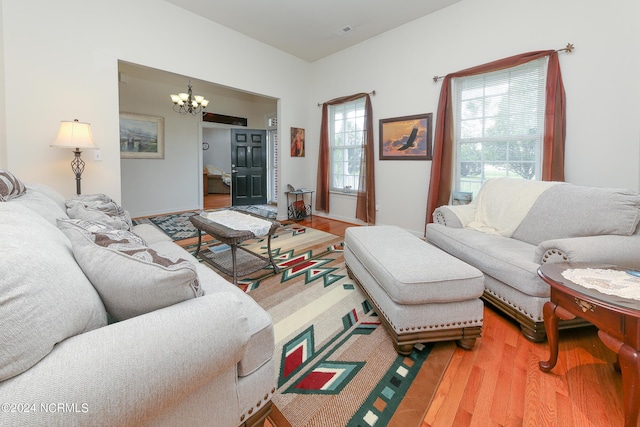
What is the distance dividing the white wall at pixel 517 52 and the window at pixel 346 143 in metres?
0.34

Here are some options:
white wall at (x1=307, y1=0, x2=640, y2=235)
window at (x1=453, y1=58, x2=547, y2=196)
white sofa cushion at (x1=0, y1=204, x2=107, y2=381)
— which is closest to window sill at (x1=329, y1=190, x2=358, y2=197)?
white wall at (x1=307, y1=0, x2=640, y2=235)

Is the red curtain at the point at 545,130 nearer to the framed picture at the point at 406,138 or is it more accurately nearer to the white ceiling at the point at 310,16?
the framed picture at the point at 406,138

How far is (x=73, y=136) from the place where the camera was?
8.83 feet

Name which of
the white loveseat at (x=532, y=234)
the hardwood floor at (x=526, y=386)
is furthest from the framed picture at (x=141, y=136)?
the hardwood floor at (x=526, y=386)

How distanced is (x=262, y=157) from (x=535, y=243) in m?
6.03

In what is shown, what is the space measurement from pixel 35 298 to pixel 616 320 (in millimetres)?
1813

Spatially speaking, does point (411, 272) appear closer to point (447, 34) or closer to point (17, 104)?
point (447, 34)

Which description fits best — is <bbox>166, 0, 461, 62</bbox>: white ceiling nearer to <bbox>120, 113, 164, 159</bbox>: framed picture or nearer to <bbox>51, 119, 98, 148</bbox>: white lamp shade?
<bbox>51, 119, 98, 148</bbox>: white lamp shade

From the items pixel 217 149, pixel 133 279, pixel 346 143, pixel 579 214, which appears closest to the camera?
pixel 133 279

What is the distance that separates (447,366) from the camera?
147cm

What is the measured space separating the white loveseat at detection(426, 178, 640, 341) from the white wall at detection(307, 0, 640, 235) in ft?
3.03

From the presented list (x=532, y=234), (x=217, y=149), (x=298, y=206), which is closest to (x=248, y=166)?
(x=298, y=206)

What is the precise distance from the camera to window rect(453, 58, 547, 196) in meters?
3.07

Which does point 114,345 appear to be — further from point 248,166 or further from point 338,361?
point 248,166
